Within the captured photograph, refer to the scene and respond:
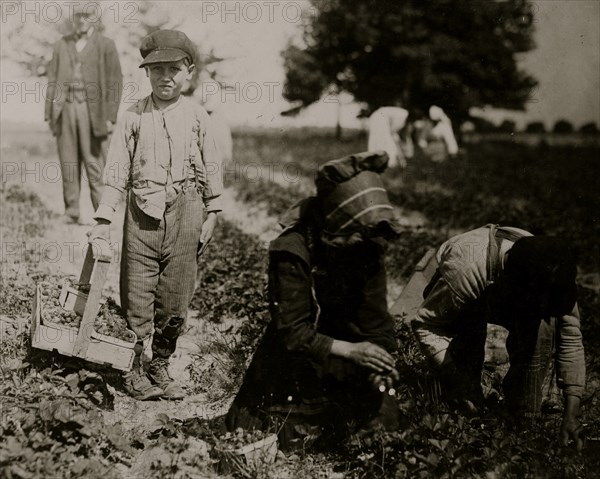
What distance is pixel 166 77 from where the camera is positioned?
11.2ft

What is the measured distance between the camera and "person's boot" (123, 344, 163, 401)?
3629 millimetres

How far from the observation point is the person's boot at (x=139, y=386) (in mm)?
3629

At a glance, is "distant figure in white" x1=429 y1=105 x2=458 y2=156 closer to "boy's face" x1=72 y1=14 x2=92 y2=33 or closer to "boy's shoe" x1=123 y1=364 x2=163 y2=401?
"boy's face" x1=72 y1=14 x2=92 y2=33

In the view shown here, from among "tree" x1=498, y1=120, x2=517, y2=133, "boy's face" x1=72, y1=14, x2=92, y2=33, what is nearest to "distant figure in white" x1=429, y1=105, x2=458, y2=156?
"boy's face" x1=72, y1=14, x2=92, y2=33

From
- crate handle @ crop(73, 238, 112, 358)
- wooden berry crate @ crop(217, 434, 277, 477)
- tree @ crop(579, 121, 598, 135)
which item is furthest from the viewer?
tree @ crop(579, 121, 598, 135)

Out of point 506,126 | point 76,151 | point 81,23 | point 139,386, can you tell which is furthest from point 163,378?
point 506,126

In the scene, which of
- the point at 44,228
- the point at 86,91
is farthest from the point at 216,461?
the point at 86,91

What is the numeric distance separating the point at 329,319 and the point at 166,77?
1546 mm

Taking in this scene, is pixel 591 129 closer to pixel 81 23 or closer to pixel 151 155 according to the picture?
pixel 81 23

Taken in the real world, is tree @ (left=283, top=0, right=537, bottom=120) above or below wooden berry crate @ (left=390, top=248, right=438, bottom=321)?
above

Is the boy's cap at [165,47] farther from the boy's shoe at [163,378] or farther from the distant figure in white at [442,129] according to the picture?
the distant figure in white at [442,129]

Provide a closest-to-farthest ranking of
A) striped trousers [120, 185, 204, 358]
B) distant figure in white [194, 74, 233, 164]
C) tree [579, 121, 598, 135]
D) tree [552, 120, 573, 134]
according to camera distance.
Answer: striped trousers [120, 185, 204, 358], distant figure in white [194, 74, 233, 164], tree [579, 121, 598, 135], tree [552, 120, 573, 134]

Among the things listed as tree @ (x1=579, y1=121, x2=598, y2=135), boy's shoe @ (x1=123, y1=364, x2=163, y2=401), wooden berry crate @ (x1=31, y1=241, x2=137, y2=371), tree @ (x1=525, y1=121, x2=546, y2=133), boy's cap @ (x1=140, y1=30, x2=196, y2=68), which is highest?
tree @ (x1=525, y1=121, x2=546, y2=133)

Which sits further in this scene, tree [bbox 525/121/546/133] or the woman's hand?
tree [bbox 525/121/546/133]
